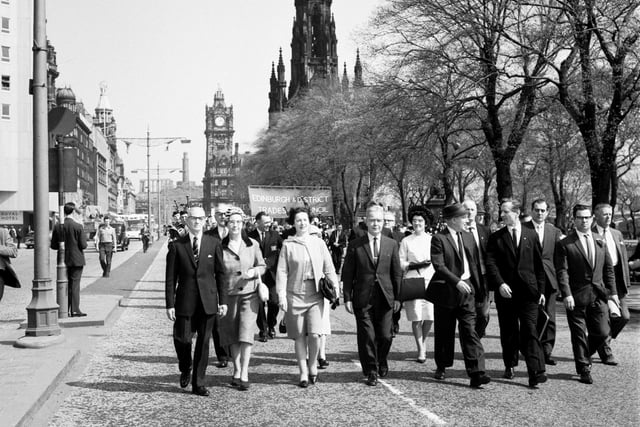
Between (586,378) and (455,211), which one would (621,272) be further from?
(455,211)

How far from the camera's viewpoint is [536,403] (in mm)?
6875

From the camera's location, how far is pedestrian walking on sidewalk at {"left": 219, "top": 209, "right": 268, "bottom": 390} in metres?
7.63

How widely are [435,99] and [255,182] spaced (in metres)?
39.6

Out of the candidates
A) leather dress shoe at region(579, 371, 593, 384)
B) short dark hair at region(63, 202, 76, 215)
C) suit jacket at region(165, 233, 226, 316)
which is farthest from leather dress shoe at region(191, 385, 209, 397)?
short dark hair at region(63, 202, 76, 215)

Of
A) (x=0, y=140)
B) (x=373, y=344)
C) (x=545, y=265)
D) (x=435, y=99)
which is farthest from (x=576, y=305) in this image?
(x=0, y=140)

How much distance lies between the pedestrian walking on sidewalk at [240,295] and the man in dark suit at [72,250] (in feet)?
18.6

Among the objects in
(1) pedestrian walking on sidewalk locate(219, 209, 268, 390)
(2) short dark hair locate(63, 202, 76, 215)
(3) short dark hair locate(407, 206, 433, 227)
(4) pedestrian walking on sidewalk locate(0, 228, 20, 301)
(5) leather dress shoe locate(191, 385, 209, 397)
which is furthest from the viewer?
(2) short dark hair locate(63, 202, 76, 215)

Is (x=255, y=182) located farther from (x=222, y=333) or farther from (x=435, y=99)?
(x=222, y=333)

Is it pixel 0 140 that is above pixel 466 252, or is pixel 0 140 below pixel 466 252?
above

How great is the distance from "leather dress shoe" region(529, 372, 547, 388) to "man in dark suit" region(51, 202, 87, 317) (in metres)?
8.13

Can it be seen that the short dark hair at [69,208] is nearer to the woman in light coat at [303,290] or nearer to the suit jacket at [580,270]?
the woman in light coat at [303,290]

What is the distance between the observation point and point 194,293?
7.29 meters

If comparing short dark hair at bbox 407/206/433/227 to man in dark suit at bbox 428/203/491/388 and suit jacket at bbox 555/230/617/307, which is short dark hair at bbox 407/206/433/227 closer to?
man in dark suit at bbox 428/203/491/388

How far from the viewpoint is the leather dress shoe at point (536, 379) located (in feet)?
24.7
